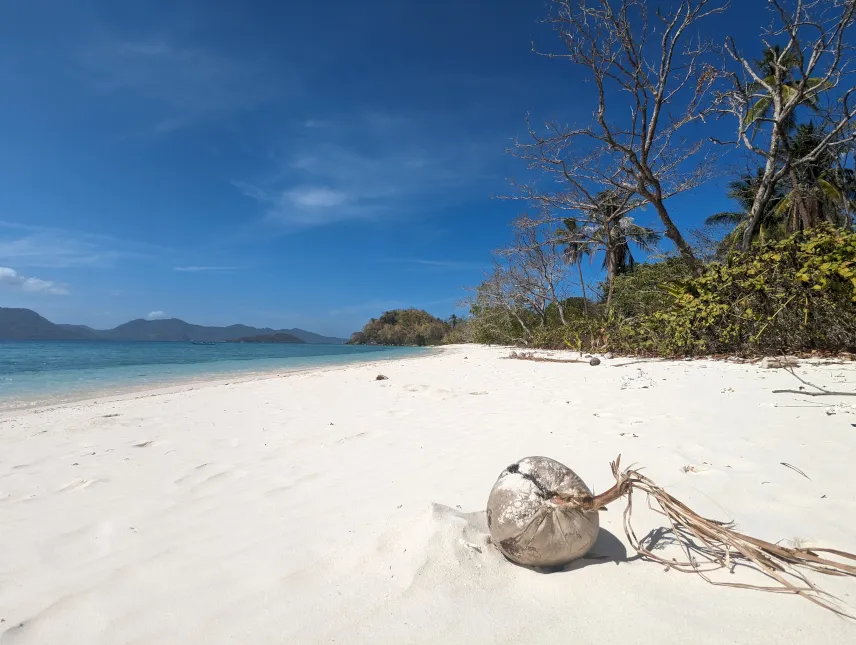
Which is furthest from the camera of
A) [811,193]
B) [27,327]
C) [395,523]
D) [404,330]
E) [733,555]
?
[27,327]

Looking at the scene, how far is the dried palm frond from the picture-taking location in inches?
52.1

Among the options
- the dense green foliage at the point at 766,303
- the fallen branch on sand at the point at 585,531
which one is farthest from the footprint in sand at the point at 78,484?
the dense green foliage at the point at 766,303

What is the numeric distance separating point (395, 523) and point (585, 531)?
0.95 m

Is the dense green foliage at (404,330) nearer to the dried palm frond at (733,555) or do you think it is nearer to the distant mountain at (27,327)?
the dried palm frond at (733,555)

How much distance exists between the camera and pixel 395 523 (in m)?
2.06

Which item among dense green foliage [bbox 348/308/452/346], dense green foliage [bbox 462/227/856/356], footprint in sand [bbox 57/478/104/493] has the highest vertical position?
dense green foliage [bbox 348/308/452/346]

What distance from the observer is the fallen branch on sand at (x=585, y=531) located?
4.65 ft

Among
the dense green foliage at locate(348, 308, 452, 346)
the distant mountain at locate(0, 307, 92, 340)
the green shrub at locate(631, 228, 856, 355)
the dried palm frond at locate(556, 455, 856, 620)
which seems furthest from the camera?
the distant mountain at locate(0, 307, 92, 340)

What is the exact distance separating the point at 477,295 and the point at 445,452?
23001 mm

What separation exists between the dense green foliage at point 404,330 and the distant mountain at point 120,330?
5978cm

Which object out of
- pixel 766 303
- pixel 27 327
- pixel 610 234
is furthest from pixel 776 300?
pixel 27 327

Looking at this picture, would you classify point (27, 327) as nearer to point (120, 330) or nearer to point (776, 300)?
point (120, 330)

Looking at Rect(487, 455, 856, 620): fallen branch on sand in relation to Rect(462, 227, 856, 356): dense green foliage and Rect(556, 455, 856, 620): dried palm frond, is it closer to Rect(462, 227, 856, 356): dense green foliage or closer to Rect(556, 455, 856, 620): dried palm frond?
Rect(556, 455, 856, 620): dried palm frond

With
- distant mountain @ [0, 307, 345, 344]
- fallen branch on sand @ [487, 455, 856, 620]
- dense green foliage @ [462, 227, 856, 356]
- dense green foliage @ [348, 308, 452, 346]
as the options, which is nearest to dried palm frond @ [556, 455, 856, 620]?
fallen branch on sand @ [487, 455, 856, 620]
